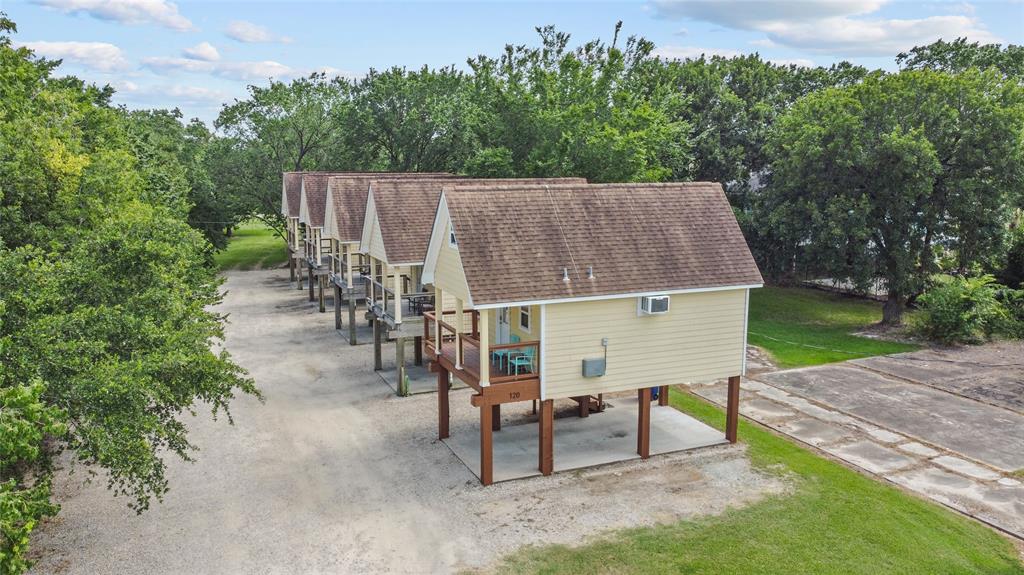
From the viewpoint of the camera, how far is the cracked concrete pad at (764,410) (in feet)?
72.2

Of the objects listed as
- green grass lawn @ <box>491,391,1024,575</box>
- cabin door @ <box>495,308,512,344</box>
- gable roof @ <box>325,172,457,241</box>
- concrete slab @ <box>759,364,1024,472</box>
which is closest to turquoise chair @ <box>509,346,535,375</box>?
cabin door @ <box>495,308,512,344</box>

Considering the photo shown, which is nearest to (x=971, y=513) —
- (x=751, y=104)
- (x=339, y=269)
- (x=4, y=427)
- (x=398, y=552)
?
(x=398, y=552)

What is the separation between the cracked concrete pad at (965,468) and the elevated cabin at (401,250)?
42.5ft

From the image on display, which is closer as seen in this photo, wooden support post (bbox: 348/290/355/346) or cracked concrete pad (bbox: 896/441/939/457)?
cracked concrete pad (bbox: 896/441/939/457)

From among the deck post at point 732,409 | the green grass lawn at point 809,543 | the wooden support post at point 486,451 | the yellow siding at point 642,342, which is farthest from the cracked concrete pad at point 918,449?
the wooden support post at point 486,451

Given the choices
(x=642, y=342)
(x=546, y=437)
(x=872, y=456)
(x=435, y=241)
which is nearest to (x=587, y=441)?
(x=546, y=437)

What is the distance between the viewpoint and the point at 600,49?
134ft

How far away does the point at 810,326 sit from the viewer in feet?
113

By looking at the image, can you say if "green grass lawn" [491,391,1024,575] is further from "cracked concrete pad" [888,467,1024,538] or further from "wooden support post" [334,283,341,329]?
"wooden support post" [334,283,341,329]

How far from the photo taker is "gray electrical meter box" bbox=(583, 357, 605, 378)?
17.4 m

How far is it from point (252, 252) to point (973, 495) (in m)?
55.9

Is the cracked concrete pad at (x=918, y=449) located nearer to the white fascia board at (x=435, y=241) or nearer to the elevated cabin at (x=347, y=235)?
the white fascia board at (x=435, y=241)

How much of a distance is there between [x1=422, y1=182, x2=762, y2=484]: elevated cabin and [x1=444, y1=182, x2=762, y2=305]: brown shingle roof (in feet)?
0.10

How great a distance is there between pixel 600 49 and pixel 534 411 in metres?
25.4
